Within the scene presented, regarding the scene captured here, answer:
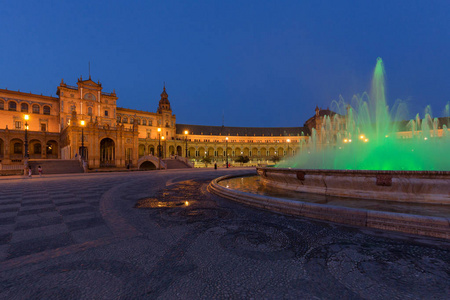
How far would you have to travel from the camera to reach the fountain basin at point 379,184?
6.49 metres

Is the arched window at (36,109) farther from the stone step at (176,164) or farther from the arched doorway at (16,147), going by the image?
the stone step at (176,164)

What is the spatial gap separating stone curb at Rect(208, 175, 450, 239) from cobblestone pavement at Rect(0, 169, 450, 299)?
1.17ft

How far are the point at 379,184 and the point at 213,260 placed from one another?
6.94 metres

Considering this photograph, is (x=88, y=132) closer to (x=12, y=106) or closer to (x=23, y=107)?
(x=23, y=107)

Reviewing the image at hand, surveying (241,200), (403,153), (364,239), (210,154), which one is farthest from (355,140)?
(210,154)

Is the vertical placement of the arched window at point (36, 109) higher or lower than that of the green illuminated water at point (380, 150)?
higher

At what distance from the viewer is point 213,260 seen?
11.4 ft

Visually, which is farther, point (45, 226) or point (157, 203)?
point (157, 203)

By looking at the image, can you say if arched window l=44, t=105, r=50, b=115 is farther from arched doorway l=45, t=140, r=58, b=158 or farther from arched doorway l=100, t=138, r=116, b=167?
arched doorway l=100, t=138, r=116, b=167

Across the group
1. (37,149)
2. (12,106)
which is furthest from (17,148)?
(12,106)

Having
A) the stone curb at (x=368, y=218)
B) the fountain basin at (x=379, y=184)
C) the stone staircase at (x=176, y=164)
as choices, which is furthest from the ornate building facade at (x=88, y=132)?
the stone curb at (x=368, y=218)

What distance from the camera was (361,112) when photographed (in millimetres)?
15820

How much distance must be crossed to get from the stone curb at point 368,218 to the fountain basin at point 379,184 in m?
2.76

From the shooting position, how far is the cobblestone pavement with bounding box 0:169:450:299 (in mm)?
2650
